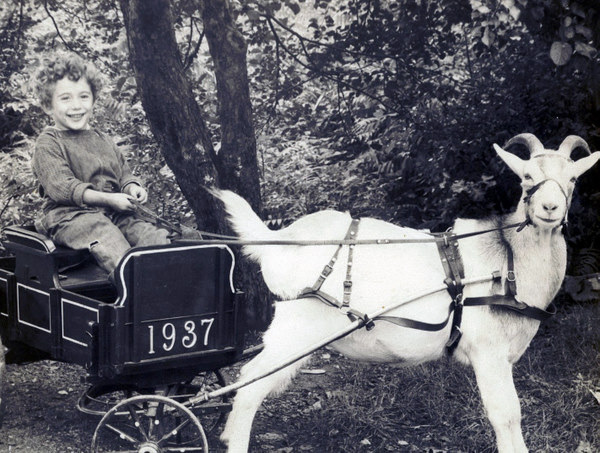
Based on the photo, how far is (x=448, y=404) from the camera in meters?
4.68

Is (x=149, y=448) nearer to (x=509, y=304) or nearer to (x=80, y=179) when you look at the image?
(x=80, y=179)

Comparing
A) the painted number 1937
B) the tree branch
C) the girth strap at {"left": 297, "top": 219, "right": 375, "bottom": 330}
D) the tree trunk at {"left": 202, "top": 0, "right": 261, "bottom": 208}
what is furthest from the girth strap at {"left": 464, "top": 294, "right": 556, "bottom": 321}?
the tree branch

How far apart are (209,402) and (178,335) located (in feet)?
1.96

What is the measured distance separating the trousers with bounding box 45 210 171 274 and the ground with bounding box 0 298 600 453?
A: 3.85 ft

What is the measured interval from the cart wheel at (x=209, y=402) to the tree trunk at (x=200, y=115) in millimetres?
1279

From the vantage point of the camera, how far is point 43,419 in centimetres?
471

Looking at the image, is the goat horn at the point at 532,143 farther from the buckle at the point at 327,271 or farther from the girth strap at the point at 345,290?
the buckle at the point at 327,271

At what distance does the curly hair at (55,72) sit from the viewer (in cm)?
400

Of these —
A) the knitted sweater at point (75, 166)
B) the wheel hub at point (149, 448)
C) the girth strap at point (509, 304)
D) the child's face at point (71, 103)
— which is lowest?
the wheel hub at point (149, 448)

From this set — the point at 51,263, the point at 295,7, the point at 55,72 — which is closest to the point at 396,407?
the point at 51,263

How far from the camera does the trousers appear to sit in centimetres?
379

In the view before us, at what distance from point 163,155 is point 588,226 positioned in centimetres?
333

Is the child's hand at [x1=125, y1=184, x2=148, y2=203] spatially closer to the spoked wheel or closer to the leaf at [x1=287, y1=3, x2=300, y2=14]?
the spoked wheel

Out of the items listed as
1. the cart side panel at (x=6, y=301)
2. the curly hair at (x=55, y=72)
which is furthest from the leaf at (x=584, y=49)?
the cart side panel at (x=6, y=301)
